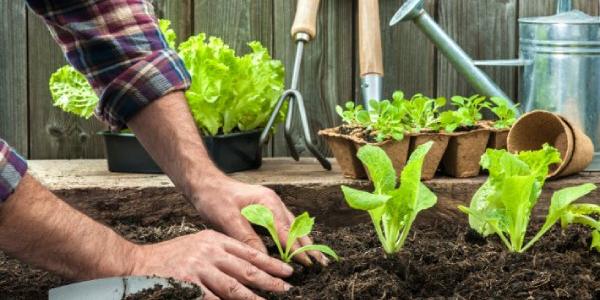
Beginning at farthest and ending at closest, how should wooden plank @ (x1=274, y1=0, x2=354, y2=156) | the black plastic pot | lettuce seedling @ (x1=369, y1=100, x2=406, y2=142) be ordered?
wooden plank @ (x1=274, y1=0, x2=354, y2=156), the black plastic pot, lettuce seedling @ (x1=369, y1=100, x2=406, y2=142)

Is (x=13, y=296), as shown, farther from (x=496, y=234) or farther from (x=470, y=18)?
(x=470, y=18)

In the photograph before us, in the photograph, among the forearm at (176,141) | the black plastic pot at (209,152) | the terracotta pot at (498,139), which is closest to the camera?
the forearm at (176,141)

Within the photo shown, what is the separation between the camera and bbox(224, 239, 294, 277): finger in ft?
5.23

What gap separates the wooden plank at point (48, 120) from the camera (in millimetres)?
3090

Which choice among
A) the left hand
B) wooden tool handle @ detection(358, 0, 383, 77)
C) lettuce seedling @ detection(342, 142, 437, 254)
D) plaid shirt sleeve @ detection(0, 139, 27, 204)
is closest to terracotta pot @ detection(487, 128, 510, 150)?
wooden tool handle @ detection(358, 0, 383, 77)

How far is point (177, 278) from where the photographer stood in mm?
1565

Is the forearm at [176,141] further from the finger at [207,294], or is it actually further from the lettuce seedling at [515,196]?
the lettuce seedling at [515,196]

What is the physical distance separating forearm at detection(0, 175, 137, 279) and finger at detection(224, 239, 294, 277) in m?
0.16

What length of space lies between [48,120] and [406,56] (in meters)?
1.13

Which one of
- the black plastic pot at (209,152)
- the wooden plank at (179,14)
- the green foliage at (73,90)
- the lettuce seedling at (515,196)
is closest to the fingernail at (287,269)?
the lettuce seedling at (515,196)

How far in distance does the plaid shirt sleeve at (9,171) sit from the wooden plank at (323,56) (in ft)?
5.55

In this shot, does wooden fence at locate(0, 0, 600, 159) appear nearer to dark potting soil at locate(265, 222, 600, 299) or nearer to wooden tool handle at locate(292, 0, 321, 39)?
wooden tool handle at locate(292, 0, 321, 39)

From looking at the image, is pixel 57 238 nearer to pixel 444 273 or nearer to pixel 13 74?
pixel 444 273

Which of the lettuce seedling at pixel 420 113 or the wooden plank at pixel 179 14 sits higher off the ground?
the wooden plank at pixel 179 14
